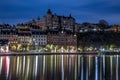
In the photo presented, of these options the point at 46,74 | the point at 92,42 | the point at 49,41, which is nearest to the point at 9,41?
the point at 49,41

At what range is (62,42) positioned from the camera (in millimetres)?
95188

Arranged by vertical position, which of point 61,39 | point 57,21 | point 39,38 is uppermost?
point 57,21

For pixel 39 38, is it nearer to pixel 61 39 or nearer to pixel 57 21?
pixel 61 39

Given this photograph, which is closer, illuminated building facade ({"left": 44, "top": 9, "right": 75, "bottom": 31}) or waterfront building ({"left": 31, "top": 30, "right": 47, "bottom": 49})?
waterfront building ({"left": 31, "top": 30, "right": 47, "bottom": 49})

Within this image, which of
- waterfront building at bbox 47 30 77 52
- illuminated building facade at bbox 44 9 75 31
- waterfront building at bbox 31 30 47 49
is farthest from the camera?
illuminated building facade at bbox 44 9 75 31

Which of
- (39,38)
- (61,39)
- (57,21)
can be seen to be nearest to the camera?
(39,38)

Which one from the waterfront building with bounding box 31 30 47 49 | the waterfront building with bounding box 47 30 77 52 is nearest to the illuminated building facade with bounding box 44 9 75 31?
the waterfront building with bounding box 47 30 77 52

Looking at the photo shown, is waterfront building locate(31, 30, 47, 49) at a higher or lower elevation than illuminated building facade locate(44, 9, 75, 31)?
lower

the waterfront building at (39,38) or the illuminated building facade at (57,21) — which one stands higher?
the illuminated building facade at (57,21)

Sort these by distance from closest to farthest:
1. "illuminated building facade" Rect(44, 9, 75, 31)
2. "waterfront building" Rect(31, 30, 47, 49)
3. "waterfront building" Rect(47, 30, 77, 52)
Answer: "waterfront building" Rect(31, 30, 47, 49), "waterfront building" Rect(47, 30, 77, 52), "illuminated building facade" Rect(44, 9, 75, 31)

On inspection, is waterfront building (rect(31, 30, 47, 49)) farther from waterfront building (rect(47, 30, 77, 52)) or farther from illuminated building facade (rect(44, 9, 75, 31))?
illuminated building facade (rect(44, 9, 75, 31))

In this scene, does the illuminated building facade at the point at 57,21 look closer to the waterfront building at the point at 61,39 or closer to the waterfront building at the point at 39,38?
the waterfront building at the point at 61,39

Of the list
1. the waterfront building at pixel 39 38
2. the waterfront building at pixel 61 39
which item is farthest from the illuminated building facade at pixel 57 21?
the waterfront building at pixel 39 38

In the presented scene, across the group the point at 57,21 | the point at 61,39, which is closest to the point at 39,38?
the point at 61,39
